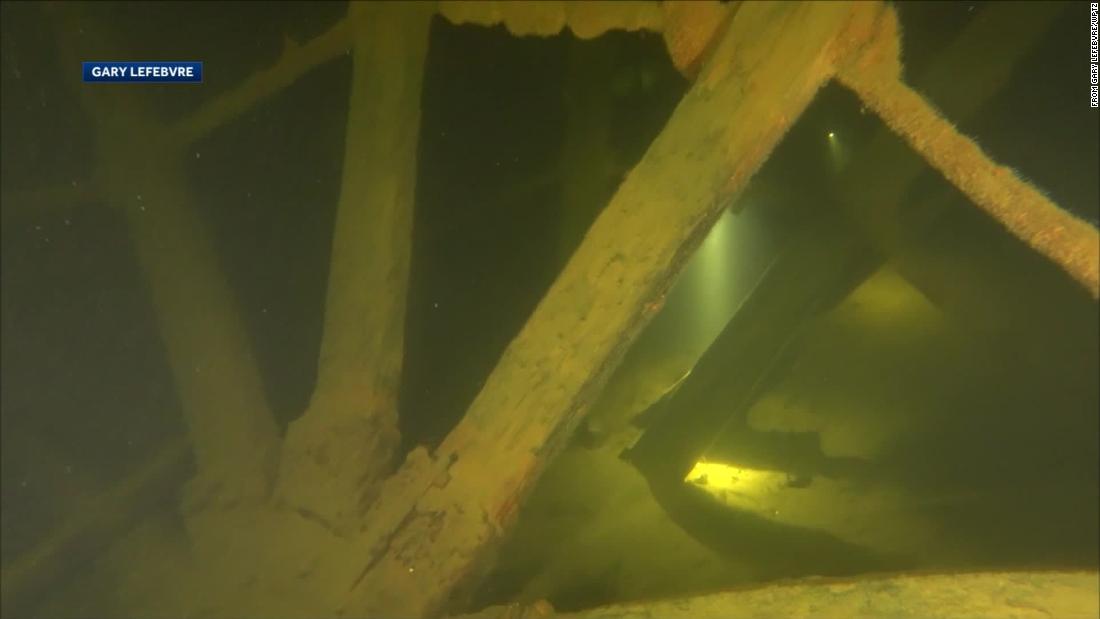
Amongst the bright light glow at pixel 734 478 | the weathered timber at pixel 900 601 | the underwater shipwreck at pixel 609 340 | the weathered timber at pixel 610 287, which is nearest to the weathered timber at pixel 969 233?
the underwater shipwreck at pixel 609 340

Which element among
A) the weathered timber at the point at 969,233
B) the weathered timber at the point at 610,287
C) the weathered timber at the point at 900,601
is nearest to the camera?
the weathered timber at the point at 900,601

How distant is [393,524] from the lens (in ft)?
Result: 5.04

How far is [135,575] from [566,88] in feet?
7.66

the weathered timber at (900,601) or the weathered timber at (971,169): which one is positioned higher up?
the weathered timber at (971,169)

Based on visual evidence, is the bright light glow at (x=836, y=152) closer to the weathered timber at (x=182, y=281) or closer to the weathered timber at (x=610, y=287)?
the weathered timber at (x=610, y=287)

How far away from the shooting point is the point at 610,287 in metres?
1.47

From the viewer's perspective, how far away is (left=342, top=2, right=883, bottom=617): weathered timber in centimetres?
146

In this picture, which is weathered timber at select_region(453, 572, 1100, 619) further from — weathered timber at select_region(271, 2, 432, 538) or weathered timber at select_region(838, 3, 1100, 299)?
weathered timber at select_region(838, 3, 1100, 299)

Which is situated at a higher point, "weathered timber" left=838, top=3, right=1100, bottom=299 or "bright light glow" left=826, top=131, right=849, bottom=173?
"bright light glow" left=826, top=131, right=849, bottom=173

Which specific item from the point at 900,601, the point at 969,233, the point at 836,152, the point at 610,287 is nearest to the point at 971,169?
the point at 610,287

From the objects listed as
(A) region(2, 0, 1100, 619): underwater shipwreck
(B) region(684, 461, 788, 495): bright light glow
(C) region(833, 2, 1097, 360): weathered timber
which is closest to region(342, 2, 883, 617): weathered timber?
(A) region(2, 0, 1100, 619): underwater shipwreck

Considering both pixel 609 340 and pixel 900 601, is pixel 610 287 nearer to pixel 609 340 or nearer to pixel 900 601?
pixel 609 340

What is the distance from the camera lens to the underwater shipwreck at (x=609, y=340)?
1475 mm

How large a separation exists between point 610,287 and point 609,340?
0.11 m
